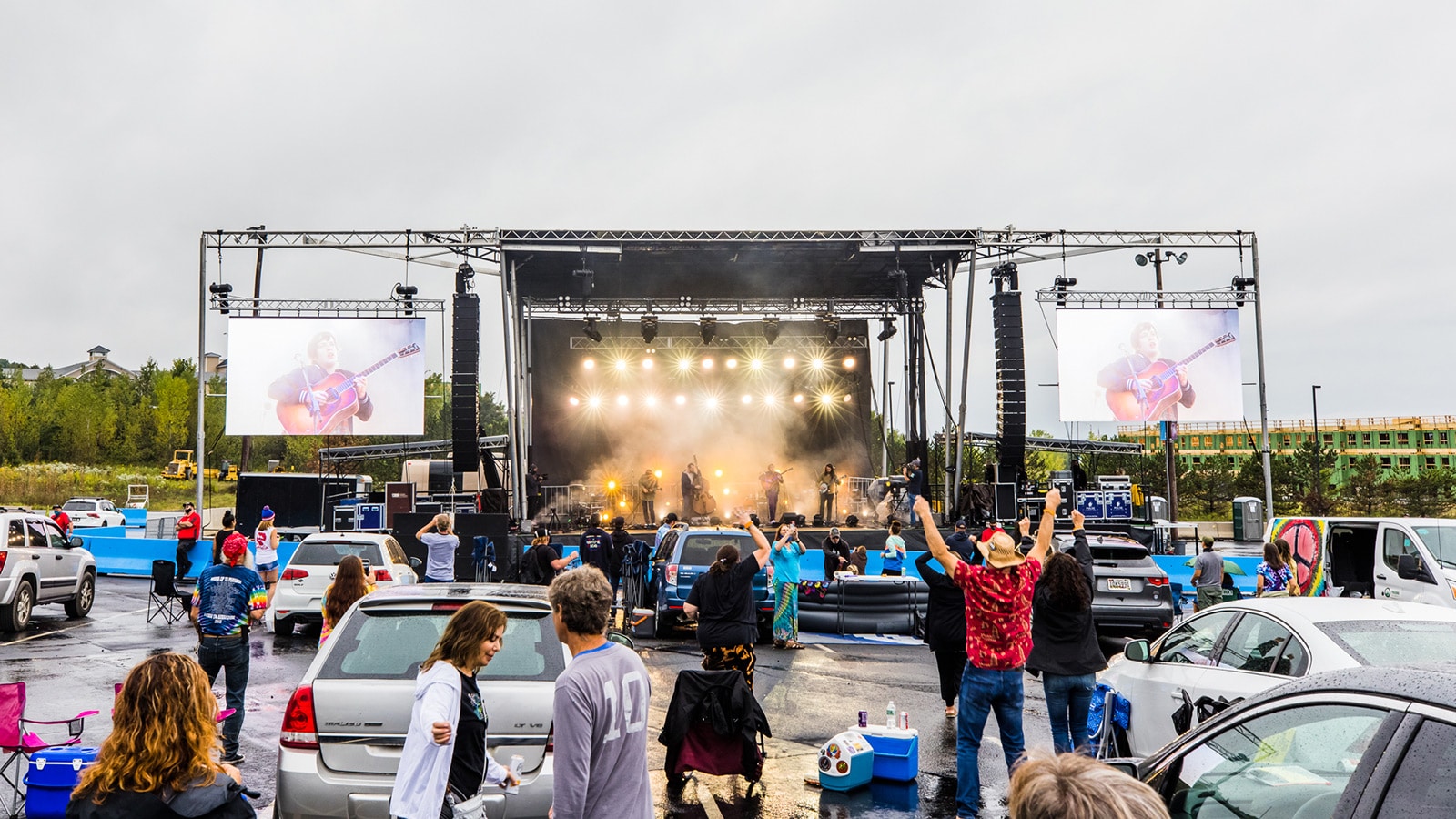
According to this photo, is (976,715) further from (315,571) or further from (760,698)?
(315,571)

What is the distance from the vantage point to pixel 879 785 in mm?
6750

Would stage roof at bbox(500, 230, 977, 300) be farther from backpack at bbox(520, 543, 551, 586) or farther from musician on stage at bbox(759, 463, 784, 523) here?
backpack at bbox(520, 543, 551, 586)

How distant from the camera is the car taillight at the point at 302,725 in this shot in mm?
4531

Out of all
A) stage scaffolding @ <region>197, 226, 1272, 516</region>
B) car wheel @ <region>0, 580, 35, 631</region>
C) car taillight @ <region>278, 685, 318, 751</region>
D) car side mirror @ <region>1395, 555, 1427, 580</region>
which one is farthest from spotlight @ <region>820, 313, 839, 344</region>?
car taillight @ <region>278, 685, 318, 751</region>

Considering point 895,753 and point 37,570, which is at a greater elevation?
point 37,570

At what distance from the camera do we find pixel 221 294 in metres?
23.2

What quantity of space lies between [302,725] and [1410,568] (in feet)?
39.6

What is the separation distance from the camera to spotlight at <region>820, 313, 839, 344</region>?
1084 inches

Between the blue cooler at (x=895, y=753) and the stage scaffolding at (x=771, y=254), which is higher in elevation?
the stage scaffolding at (x=771, y=254)

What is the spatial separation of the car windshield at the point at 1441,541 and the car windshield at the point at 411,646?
11.1 meters

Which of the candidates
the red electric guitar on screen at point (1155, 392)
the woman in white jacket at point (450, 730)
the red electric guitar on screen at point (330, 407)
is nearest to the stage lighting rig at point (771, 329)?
the red electric guitar on screen at point (1155, 392)

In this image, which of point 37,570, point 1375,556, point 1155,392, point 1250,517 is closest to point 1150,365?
point 1155,392

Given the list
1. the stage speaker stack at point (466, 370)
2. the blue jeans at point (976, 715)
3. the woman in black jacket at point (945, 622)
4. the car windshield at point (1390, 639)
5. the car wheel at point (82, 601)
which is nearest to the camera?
the car windshield at point (1390, 639)

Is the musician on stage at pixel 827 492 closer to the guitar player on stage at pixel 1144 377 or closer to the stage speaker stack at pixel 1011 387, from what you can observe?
the stage speaker stack at pixel 1011 387
